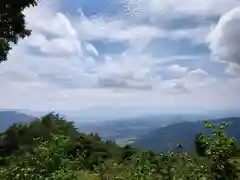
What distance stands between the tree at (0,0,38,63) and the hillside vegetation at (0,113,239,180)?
4.80 metres

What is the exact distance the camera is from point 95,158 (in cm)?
1287

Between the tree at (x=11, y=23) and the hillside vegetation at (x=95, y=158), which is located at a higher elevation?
the tree at (x=11, y=23)

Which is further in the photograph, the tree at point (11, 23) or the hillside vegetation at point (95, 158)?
the tree at point (11, 23)

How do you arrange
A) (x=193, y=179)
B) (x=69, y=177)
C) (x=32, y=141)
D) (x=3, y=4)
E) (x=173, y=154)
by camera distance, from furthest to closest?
(x=3, y=4) < (x=32, y=141) < (x=173, y=154) < (x=69, y=177) < (x=193, y=179)

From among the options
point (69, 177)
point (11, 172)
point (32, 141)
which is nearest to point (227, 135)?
point (69, 177)

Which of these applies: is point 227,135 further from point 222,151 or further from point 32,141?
point 32,141

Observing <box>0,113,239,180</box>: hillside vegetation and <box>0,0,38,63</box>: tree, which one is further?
<box>0,0,38,63</box>: tree

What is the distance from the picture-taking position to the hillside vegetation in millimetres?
7949

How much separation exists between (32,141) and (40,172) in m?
4.54

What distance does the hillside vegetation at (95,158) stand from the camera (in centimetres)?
795

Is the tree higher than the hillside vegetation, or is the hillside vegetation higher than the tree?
the tree

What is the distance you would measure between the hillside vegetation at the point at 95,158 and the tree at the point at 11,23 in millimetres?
4799

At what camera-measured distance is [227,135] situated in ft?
26.5

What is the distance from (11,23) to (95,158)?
30.6ft
